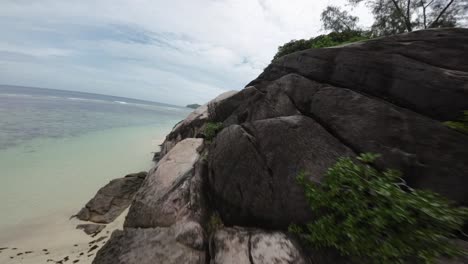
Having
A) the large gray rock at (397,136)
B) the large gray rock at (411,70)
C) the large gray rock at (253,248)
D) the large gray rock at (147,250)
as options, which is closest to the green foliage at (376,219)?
the large gray rock at (253,248)

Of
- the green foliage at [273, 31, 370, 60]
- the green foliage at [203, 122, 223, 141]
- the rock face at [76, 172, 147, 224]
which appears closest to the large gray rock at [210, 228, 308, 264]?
the green foliage at [203, 122, 223, 141]

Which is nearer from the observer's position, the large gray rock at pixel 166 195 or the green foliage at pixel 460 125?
the green foliage at pixel 460 125

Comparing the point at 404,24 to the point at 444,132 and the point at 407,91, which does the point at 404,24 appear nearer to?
the point at 407,91

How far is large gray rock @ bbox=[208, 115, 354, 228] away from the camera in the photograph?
5543 millimetres

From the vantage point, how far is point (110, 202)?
32.9 ft

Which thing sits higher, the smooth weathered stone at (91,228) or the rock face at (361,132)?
the rock face at (361,132)

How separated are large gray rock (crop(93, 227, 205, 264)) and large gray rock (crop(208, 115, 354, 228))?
60.3 inches

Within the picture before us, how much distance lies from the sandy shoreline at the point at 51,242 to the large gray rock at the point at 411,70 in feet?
35.8

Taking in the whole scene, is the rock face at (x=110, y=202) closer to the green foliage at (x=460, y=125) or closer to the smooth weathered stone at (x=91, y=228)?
Answer: the smooth weathered stone at (x=91, y=228)

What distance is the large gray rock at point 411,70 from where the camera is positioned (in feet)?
18.1

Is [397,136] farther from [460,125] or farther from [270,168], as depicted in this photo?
[270,168]

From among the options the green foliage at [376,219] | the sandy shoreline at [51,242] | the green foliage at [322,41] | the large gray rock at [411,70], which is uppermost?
the green foliage at [322,41]

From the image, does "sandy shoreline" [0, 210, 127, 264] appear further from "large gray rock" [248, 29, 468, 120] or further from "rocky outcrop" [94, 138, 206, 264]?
"large gray rock" [248, 29, 468, 120]

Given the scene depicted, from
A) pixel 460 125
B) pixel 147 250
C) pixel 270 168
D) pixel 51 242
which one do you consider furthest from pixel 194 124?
pixel 460 125
